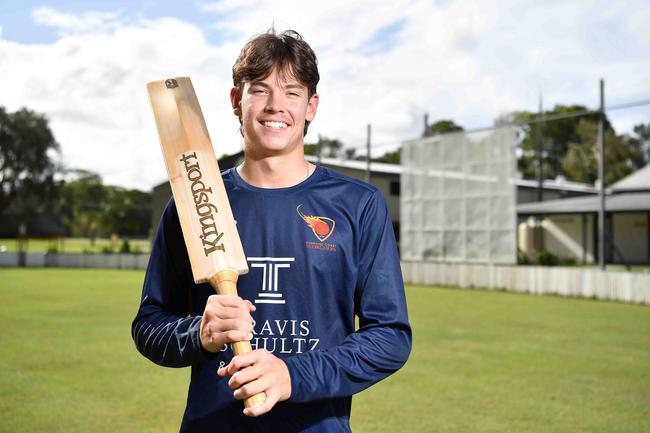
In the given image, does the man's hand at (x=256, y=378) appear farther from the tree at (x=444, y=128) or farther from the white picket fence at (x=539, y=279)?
the tree at (x=444, y=128)

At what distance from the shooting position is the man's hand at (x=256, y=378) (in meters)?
1.86

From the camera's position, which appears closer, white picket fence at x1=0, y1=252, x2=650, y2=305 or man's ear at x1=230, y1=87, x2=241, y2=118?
man's ear at x1=230, y1=87, x2=241, y2=118

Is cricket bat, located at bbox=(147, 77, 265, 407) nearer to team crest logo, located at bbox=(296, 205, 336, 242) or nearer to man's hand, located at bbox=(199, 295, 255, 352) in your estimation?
man's hand, located at bbox=(199, 295, 255, 352)

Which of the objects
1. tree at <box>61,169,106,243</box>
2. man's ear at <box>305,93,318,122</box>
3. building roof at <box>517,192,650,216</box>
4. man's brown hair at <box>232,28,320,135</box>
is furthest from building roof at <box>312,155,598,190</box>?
tree at <box>61,169,106,243</box>

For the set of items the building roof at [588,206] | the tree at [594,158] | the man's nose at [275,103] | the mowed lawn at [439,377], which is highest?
the tree at [594,158]

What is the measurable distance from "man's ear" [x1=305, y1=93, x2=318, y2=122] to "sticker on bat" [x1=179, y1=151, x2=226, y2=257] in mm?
368

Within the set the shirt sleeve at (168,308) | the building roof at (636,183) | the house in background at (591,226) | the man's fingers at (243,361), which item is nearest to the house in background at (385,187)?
the house in background at (591,226)

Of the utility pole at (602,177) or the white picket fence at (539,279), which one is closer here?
the white picket fence at (539,279)

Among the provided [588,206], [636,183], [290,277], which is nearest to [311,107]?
[290,277]

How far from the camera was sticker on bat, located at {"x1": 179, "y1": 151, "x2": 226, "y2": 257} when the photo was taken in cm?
218

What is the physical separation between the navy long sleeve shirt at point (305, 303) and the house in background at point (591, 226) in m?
30.6

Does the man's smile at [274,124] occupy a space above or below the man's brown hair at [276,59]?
below

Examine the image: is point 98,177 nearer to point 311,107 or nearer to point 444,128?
point 444,128

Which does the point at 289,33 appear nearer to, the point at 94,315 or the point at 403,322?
the point at 403,322
